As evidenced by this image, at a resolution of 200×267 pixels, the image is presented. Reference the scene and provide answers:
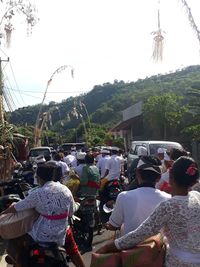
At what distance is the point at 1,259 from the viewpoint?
309 inches

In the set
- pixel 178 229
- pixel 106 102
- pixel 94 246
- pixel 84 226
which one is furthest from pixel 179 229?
pixel 106 102

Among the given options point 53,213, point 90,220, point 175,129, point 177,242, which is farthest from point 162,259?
point 175,129

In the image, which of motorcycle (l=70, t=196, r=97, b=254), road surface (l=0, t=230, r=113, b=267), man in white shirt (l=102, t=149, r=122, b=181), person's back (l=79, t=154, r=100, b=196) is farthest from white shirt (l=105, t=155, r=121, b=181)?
motorcycle (l=70, t=196, r=97, b=254)

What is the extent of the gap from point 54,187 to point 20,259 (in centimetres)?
84

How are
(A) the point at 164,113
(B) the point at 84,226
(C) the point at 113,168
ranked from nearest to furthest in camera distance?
(B) the point at 84,226, (C) the point at 113,168, (A) the point at 164,113

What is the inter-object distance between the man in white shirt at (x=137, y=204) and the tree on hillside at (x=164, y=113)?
98.3ft

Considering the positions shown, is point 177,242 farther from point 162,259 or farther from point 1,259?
point 1,259

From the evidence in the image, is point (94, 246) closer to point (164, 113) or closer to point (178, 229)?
point (178, 229)

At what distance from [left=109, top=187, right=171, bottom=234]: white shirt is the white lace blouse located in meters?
1.11

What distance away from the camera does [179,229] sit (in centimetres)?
341

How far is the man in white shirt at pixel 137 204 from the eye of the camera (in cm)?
461

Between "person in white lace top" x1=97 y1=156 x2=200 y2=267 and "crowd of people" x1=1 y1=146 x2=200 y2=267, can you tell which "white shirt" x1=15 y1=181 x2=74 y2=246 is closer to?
"crowd of people" x1=1 y1=146 x2=200 y2=267

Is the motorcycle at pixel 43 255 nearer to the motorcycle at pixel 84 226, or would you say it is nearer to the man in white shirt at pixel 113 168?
the motorcycle at pixel 84 226

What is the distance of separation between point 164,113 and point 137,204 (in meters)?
31.4
